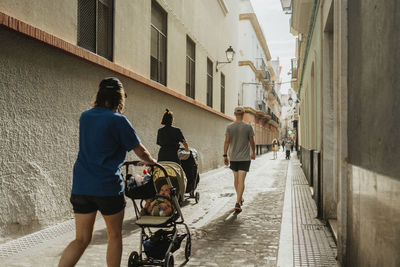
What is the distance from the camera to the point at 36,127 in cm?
576

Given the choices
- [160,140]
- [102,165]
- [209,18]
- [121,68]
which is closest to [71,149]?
[160,140]

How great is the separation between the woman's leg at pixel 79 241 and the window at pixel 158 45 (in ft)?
25.9

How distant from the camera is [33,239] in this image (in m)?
5.38

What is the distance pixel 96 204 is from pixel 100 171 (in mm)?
283

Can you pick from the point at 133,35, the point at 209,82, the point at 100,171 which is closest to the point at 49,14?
the point at 133,35

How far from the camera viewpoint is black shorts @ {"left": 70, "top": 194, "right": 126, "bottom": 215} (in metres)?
3.17

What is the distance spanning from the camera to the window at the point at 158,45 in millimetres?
10913

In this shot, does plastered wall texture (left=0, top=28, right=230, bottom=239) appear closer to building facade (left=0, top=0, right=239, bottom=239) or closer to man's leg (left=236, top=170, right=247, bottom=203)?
building facade (left=0, top=0, right=239, bottom=239)

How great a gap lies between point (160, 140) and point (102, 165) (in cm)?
438

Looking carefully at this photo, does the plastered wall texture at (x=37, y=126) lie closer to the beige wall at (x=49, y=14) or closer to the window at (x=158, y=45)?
the beige wall at (x=49, y=14)

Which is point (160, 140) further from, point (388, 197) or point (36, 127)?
point (388, 197)

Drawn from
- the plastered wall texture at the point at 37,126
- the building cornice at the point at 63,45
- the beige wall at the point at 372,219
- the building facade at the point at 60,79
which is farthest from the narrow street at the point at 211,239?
the building cornice at the point at 63,45

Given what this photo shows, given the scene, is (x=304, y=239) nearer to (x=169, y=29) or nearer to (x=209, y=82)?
(x=169, y=29)

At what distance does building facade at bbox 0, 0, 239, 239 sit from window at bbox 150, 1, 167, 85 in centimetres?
3
